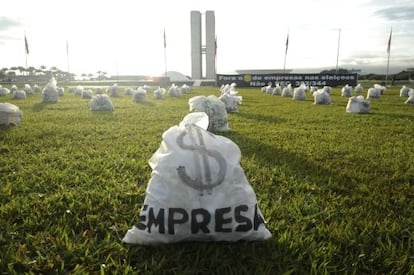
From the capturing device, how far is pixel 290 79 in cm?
3098

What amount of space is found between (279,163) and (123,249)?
2183 millimetres

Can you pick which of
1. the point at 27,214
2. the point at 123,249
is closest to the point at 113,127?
the point at 27,214

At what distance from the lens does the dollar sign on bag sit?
1779 mm

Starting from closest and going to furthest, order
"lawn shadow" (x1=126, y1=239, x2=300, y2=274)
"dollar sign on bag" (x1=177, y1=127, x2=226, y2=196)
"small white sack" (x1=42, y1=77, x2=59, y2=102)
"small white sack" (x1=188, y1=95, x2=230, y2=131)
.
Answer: "lawn shadow" (x1=126, y1=239, x2=300, y2=274), "dollar sign on bag" (x1=177, y1=127, x2=226, y2=196), "small white sack" (x1=188, y1=95, x2=230, y2=131), "small white sack" (x1=42, y1=77, x2=59, y2=102)

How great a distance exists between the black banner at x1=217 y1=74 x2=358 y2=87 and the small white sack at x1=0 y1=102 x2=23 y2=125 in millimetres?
25814

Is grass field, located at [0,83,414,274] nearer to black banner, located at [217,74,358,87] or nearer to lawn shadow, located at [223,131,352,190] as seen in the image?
lawn shadow, located at [223,131,352,190]

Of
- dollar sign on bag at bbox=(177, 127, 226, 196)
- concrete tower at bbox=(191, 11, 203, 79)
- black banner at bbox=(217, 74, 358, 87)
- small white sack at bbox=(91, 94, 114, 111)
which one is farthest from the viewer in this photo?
concrete tower at bbox=(191, 11, 203, 79)

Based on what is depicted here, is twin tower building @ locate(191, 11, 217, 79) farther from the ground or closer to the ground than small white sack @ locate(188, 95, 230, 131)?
farther from the ground

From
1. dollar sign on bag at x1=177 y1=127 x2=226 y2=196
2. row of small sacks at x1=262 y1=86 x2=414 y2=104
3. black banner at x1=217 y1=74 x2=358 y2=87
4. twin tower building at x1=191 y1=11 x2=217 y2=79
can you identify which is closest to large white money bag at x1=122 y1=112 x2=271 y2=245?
dollar sign on bag at x1=177 y1=127 x2=226 y2=196

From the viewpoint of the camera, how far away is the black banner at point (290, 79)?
30.2 metres

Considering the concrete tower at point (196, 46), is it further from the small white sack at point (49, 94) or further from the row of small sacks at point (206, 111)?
the row of small sacks at point (206, 111)

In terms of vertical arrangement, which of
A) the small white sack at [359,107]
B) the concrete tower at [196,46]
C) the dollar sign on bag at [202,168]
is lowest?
the small white sack at [359,107]

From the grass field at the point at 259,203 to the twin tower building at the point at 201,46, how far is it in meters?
48.2

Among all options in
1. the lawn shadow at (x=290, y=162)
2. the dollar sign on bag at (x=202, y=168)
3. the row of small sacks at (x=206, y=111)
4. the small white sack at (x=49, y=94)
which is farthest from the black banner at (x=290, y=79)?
the dollar sign on bag at (x=202, y=168)
